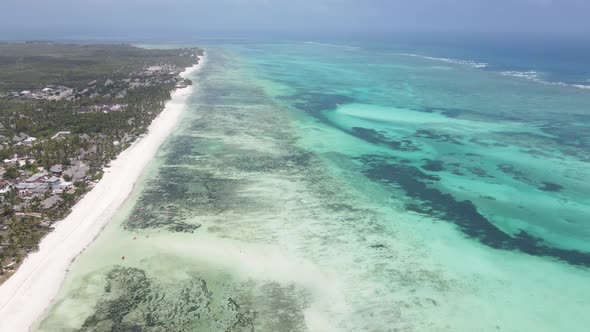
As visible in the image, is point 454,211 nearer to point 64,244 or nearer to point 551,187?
point 551,187

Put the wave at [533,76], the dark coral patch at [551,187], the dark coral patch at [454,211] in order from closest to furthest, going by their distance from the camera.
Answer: the dark coral patch at [454,211]
the dark coral patch at [551,187]
the wave at [533,76]

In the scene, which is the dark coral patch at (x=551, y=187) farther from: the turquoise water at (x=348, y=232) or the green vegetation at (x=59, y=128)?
the green vegetation at (x=59, y=128)

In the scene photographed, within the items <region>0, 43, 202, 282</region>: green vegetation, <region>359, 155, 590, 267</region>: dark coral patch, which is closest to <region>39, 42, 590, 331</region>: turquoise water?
<region>359, 155, 590, 267</region>: dark coral patch

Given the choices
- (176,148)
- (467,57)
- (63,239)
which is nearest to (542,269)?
(63,239)

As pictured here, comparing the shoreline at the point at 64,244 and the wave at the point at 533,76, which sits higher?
the wave at the point at 533,76

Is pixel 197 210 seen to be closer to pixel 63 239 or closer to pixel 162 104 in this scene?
pixel 63 239

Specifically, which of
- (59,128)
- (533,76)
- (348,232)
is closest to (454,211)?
(348,232)

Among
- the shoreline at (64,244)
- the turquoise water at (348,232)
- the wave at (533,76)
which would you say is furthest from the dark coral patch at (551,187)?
the wave at (533,76)
